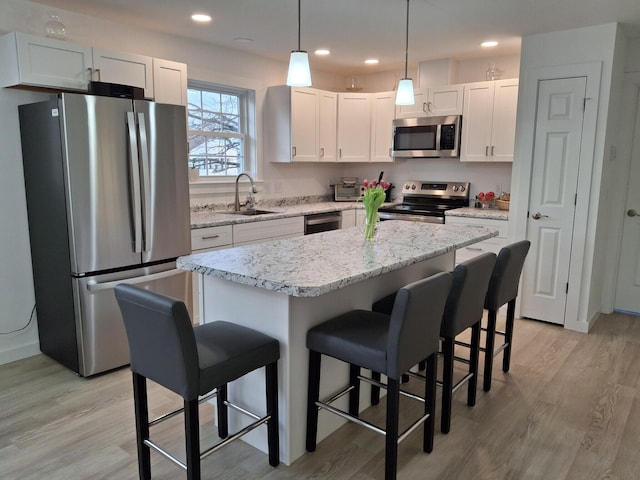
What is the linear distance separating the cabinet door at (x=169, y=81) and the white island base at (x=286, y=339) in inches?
75.7

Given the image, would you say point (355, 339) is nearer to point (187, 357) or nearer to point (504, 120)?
point (187, 357)

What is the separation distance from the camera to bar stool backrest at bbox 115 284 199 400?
166 centimetres

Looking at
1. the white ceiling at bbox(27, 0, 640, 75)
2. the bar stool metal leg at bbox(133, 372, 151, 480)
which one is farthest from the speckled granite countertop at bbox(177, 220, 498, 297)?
the white ceiling at bbox(27, 0, 640, 75)

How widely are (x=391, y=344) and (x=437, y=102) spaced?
11.6ft

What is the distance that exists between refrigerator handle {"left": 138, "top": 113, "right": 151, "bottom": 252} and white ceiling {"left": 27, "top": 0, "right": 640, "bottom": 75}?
0.87 metres

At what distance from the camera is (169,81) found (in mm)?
3639

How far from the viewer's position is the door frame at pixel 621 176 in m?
4.03

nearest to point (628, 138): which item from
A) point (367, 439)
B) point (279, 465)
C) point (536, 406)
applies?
point (536, 406)

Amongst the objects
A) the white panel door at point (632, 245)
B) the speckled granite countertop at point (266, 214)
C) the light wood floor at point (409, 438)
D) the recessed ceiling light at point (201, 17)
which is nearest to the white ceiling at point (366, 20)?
the recessed ceiling light at point (201, 17)

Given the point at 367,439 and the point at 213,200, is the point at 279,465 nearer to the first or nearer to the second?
the point at 367,439

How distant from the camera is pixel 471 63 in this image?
4895mm

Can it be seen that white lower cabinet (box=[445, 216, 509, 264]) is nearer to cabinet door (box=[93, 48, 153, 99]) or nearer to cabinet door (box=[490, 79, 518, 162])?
cabinet door (box=[490, 79, 518, 162])

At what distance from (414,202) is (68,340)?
3728mm

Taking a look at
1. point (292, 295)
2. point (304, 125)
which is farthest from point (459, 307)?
point (304, 125)
